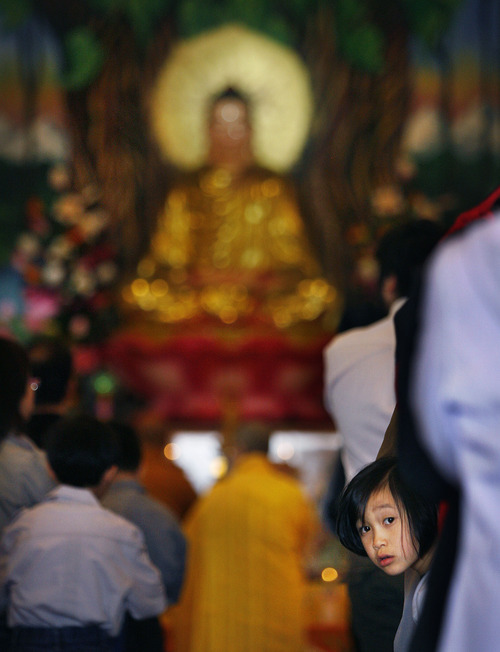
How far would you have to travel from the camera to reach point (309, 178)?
7172mm

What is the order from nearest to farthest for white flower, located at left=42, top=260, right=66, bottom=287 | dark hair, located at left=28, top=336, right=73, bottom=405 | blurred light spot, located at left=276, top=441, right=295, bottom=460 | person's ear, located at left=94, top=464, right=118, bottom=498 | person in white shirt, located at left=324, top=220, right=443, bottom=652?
person in white shirt, located at left=324, top=220, right=443, bottom=652 < person's ear, located at left=94, top=464, right=118, bottom=498 < dark hair, located at left=28, top=336, right=73, bottom=405 < white flower, located at left=42, top=260, right=66, bottom=287 < blurred light spot, located at left=276, top=441, right=295, bottom=460

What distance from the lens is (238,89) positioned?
7184mm

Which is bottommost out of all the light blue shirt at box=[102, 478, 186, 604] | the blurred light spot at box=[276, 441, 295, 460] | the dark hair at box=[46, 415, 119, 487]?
the blurred light spot at box=[276, 441, 295, 460]

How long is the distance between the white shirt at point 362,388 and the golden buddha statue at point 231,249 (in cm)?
424

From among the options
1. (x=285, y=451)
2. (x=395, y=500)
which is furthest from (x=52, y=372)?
(x=285, y=451)

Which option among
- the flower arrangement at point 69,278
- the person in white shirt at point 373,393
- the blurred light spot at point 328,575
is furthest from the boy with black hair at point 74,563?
the flower arrangement at point 69,278

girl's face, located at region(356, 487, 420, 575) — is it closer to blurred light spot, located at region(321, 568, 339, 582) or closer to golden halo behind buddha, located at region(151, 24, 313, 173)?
blurred light spot, located at region(321, 568, 339, 582)

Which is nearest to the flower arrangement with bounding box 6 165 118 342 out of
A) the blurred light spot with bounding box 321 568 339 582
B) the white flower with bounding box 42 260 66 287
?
the white flower with bounding box 42 260 66 287

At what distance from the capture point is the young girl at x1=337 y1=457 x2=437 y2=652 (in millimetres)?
1536

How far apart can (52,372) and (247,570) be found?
1103 mm

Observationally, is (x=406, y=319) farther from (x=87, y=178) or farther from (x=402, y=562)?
(x=87, y=178)

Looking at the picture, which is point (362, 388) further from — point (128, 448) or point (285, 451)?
point (285, 451)

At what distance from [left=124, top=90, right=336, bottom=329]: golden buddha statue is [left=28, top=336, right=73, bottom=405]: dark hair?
3.74 metres

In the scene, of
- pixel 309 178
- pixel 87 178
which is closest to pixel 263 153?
pixel 309 178
